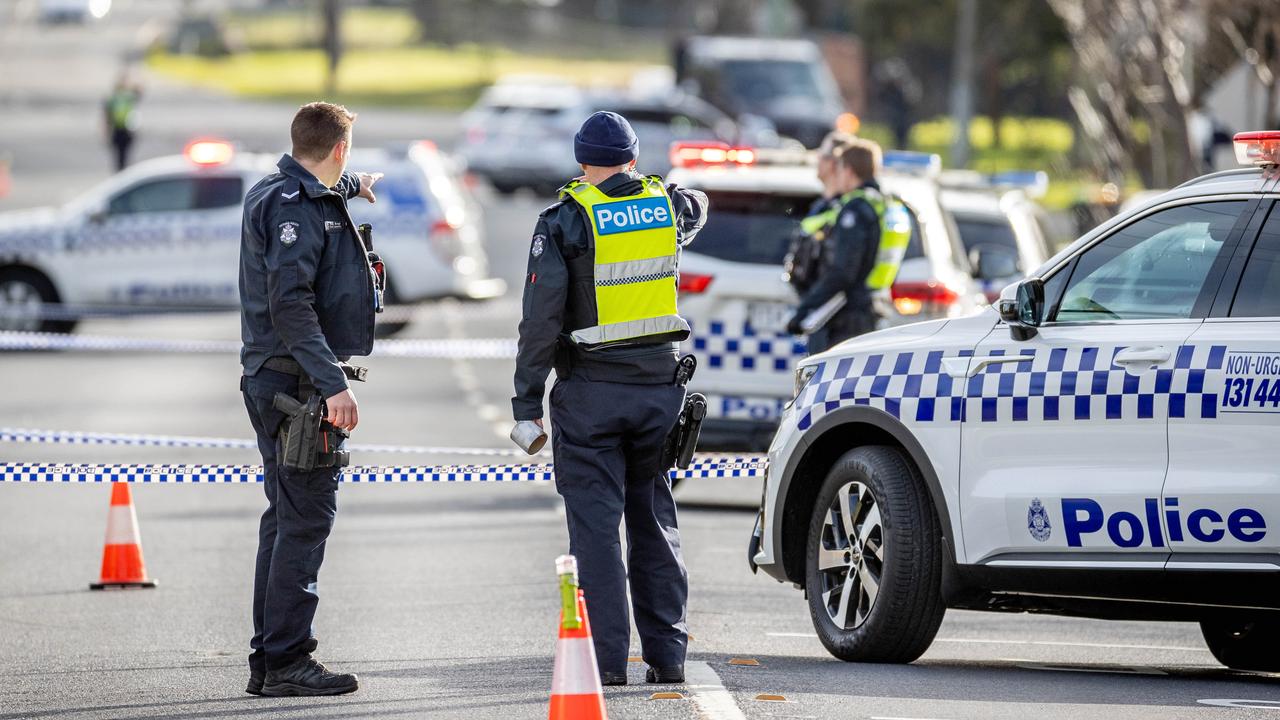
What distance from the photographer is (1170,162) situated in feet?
105

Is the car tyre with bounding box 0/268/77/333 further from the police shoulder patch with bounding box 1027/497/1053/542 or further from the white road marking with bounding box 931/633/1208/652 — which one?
the police shoulder patch with bounding box 1027/497/1053/542

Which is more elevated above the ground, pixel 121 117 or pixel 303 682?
pixel 121 117

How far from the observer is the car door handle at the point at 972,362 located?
286 inches

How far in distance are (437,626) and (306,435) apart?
1879 mm

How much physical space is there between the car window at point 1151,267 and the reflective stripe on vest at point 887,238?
3.59 metres

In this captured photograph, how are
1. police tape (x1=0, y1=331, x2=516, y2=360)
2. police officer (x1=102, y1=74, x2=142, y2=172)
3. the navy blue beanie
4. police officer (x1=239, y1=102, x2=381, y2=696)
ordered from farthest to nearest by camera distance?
police officer (x1=102, y1=74, x2=142, y2=172), police tape (x1=0, y1=331, x2=516, y2=360), the navy blue beanie, police officer (x1=239, y1=102, x2=381, y2=696)

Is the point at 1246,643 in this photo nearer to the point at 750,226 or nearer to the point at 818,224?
the point at 818,224

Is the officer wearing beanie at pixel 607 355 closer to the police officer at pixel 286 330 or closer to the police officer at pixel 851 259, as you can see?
the police officer at pixel 286 330

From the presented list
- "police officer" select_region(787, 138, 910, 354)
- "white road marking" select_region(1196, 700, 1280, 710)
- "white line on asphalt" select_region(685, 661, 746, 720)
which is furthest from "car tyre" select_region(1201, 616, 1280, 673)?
"police officer" select_region(787, 138, 910, 354)

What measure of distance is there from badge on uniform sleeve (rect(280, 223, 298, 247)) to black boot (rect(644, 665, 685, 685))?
67.7 inches

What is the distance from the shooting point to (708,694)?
698 centimetres

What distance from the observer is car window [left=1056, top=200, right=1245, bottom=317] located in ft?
23.0

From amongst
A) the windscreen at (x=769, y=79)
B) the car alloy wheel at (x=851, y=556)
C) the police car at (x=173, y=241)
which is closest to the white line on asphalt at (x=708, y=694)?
the car alloy wheel at (x=851, y=556)

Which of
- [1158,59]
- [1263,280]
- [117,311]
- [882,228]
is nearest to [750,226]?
[882,228]
